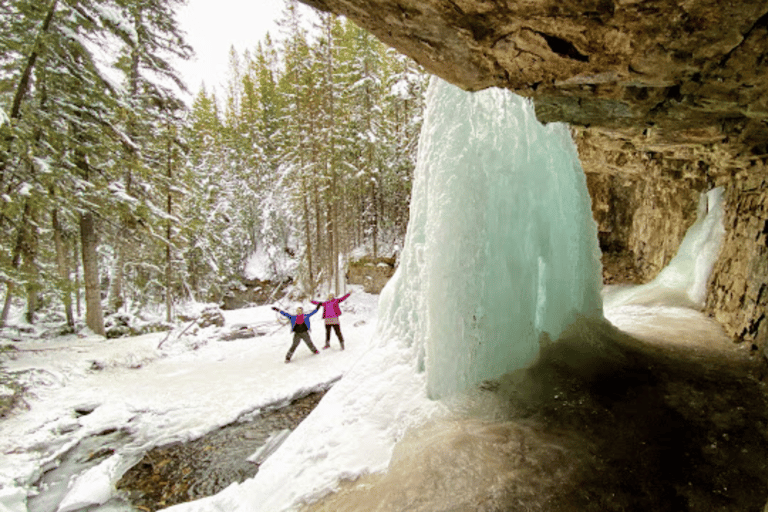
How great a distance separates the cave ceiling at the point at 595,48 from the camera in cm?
215

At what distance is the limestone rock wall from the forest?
7.01 metres

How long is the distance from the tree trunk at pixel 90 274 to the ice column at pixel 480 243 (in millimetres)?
9812

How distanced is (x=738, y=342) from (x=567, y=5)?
6468 millimetres

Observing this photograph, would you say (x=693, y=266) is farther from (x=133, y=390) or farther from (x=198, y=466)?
(x=133, y=390)

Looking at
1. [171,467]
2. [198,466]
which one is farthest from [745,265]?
[171,467]

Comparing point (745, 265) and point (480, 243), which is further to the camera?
point (745, 265)

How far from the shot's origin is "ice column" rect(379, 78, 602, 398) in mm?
4211

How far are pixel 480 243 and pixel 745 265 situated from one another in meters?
5.09

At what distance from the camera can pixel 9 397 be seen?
6.29 meters

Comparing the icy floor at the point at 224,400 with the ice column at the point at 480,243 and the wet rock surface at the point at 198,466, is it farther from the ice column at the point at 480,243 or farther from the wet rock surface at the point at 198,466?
the ice column at the point at 480,243

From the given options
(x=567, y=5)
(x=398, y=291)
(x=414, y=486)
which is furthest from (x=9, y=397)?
(x=567, y=5)

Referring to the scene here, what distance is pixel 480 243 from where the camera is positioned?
14.1 feet

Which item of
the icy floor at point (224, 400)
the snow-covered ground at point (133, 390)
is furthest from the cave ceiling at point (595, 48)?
the snow-covered ground at point (133, 390)

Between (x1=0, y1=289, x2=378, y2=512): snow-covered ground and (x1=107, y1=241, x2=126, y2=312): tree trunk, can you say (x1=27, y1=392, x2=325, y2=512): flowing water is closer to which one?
(x1=0, y1=289, x2=378, y2=512): snow-covered ground
